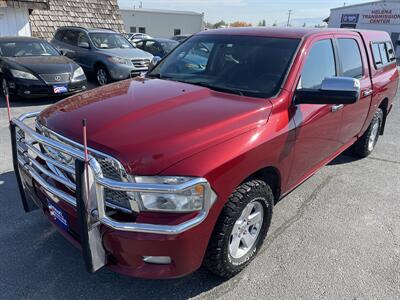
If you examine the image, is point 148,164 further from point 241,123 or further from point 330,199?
point 330,199

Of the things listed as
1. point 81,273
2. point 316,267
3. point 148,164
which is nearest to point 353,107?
point 316,267

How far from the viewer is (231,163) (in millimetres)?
2238

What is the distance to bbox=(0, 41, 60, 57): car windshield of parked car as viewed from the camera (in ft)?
26.8

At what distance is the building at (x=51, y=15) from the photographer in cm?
1239

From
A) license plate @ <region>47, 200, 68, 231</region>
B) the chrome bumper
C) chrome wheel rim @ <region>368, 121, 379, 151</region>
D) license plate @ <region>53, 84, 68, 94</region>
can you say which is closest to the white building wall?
license plate @ <region>53, 84, 68, 94</region>

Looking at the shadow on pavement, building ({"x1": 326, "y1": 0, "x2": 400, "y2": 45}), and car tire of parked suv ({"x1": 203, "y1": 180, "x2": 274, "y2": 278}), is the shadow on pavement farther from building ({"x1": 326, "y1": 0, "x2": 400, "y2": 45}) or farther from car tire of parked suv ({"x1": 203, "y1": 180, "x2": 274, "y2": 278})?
building ({"x1": 326, "y1": 0, "x2": 400, "y2": 45})

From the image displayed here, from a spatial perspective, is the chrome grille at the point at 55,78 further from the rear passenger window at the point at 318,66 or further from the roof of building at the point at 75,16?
the roof of building at the point at 75,16

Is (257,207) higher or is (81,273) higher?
(257,207)

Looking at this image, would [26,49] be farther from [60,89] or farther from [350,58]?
[350,58]

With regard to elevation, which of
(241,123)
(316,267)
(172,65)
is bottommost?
(316,267)

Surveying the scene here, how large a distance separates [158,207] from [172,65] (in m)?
2.14

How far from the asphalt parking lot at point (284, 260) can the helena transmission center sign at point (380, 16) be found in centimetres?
3633

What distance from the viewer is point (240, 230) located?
2.62m

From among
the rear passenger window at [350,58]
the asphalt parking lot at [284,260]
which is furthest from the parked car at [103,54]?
the rear passenger window at [350,58]
